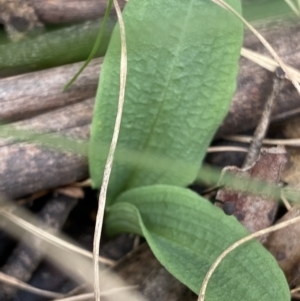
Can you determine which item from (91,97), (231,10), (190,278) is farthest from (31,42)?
(190,278)

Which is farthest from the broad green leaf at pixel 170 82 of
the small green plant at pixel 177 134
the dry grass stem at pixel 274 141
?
the dry grass stem at pixel 274 141

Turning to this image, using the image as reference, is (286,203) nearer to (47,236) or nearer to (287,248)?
(287,248)

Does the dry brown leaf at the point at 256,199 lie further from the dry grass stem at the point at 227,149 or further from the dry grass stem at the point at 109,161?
the dry grass stem at the point at 109,161

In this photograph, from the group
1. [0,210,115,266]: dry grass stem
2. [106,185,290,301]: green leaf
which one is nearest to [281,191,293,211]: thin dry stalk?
[106,185,290,301]: green leaf

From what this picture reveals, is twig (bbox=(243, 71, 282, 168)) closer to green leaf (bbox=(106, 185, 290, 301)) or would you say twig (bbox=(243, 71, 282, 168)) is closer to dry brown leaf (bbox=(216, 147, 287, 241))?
dry brown leaf (bbox=(216, 147, 287, 241))

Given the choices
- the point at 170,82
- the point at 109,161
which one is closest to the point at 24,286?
the point at 109,161
